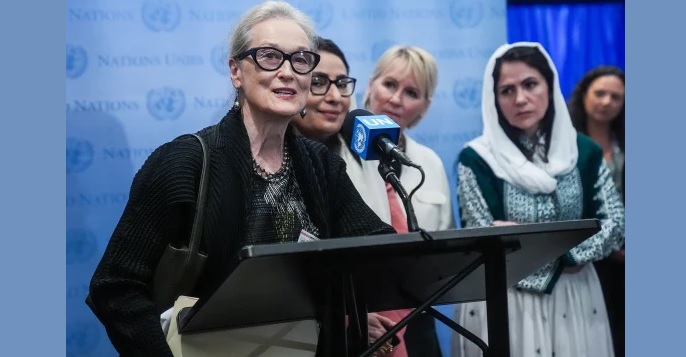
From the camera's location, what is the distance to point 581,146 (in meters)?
4.06

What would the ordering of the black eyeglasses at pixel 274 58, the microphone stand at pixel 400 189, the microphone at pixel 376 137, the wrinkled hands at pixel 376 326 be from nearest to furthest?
Result: 1. the microphone stand at pixel 400 189
2. the microphone at pixel 376 137
3. the black eyeglasses at pixel 274 58
4. the wrinkled hands at pixel 376 326

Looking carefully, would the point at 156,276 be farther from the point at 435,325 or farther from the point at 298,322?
the point at 435,325

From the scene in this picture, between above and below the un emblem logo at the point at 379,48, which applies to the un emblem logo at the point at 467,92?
below

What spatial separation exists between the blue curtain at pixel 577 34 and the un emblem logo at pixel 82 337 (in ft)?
7.68

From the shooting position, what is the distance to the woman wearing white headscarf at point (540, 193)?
3.85 meters

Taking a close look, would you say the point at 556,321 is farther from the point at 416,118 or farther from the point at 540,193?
the point at 416,118

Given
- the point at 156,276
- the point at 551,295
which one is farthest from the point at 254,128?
the point at 551,295

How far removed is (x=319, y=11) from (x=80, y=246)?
142 centimetres

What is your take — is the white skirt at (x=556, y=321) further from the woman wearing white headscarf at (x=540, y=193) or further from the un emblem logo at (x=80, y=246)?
the un emblem logo at (x=80, y=246)

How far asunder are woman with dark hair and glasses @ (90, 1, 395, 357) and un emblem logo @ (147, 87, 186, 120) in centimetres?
135

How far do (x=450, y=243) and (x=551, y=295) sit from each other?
2.39 m

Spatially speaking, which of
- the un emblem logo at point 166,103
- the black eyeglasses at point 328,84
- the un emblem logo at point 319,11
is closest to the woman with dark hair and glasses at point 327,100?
the black eyeglasses at point 328,84

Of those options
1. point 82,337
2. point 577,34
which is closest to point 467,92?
point 577,34

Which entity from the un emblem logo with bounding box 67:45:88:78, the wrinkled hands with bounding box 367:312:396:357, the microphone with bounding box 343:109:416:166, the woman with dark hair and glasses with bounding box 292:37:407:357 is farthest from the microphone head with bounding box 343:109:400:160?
the un emblem logo with bounding box 67:45:88:78
